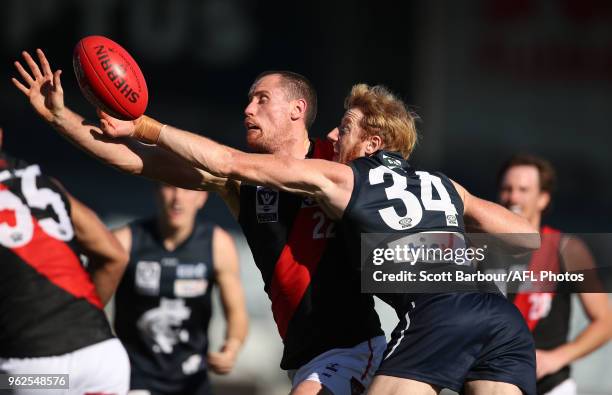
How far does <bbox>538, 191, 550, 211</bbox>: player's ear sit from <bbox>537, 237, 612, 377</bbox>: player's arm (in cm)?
38

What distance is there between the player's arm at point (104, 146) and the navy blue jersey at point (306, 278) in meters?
0.32

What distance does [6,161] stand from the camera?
5.76 m

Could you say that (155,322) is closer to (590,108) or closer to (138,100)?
(138,100)

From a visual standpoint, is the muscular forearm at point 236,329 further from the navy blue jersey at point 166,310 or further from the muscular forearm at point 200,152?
the muscular forearm at point 200,152

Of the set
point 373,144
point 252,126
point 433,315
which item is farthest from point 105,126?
point 433,315

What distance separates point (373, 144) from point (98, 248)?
1.78 meters

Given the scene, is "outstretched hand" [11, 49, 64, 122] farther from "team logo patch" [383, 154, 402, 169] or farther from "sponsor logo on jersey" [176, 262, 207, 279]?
"sponsor logo on jersey" [176, 262, 207, 279]

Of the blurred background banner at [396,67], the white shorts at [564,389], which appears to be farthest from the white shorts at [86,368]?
the blurred background banner at [396,67]

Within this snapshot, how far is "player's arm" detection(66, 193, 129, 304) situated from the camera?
19.5 feet

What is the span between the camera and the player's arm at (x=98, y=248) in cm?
594

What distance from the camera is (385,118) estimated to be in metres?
5.36

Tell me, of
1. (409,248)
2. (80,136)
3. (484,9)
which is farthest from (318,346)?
(484,9)

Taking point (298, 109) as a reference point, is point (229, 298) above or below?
below

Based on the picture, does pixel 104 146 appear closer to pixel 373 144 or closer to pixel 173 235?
pixel 373 144
